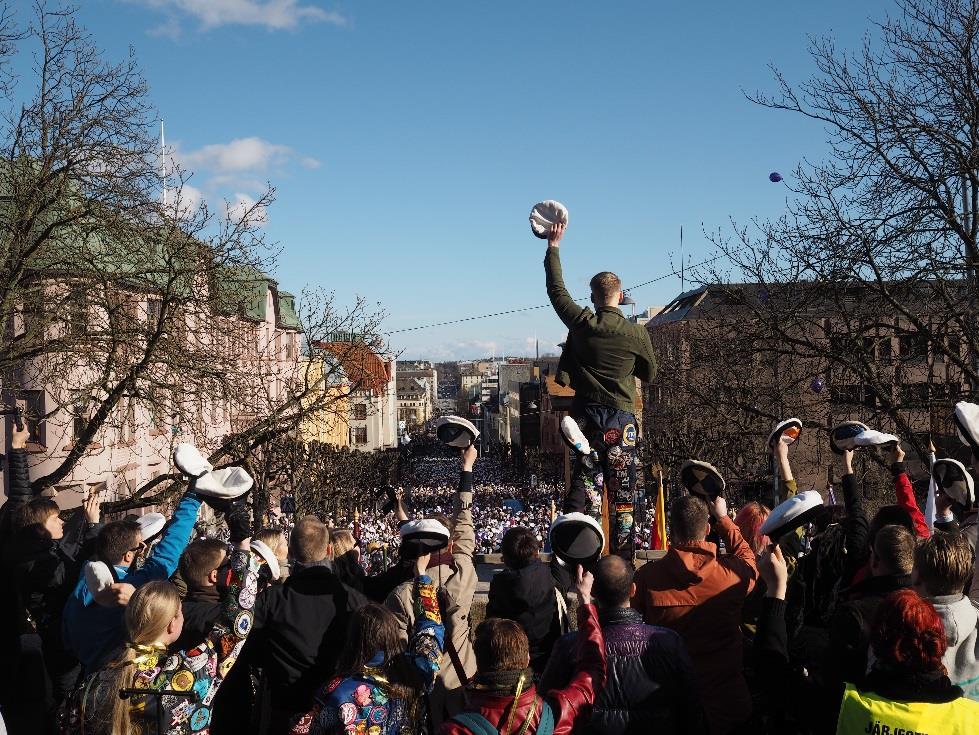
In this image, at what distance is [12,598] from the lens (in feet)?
17.1

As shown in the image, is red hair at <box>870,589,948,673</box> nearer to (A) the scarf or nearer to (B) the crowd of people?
(B) the crowd of people

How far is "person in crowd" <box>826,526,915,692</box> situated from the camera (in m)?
3.69

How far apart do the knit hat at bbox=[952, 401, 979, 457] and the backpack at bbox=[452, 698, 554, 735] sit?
7.23ft

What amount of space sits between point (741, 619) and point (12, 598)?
3.87 m

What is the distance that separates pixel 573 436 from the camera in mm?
6641

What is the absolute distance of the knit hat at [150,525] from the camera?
5473 millimetres

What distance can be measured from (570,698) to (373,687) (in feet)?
2.61

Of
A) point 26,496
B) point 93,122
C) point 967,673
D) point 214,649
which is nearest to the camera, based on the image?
point 967,673

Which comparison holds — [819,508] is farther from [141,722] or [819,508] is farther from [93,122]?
[93,122]

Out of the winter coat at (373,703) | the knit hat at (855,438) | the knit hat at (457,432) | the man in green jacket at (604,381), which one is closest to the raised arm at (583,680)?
the winter coat at (373,703)

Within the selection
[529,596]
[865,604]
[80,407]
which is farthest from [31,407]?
[865,604]

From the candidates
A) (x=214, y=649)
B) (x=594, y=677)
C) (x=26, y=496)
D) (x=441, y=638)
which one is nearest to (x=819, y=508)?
(x=594, y=677)

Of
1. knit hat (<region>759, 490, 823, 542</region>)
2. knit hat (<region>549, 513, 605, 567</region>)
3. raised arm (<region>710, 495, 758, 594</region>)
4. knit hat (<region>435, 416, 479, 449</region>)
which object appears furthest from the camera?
knit hat (<region>435, 416, 479, 449</region>)

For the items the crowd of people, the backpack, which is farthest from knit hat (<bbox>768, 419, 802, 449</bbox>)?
the backpack
